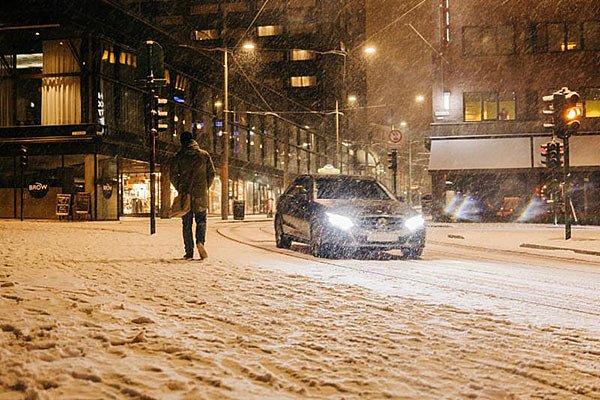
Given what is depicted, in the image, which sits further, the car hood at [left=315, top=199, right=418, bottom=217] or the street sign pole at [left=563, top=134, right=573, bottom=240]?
the street sign pole at [left=563, top=134, right=573, bottom=240]

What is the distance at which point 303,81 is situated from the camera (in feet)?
250

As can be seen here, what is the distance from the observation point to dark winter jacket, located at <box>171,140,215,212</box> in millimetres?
9977

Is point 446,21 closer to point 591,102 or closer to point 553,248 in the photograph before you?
point 591,102

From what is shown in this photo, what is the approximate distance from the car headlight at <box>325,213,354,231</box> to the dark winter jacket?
230 centimetres

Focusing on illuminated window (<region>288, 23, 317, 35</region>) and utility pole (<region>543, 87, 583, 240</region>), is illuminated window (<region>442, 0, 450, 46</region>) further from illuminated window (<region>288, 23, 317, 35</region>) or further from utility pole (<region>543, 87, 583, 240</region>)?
illuminated window (<region>288, 23, 317, 35</region>)

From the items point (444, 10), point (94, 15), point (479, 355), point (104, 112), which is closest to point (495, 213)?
point (444, 10)

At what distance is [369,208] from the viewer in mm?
11188

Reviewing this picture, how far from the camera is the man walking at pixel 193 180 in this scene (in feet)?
32.7

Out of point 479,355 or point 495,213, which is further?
point 495,213

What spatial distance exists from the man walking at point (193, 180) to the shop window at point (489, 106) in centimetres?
2413

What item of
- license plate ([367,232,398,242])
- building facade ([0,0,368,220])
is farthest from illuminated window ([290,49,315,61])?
license plate ([367,232,398,242])

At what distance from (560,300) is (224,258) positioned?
5.59m

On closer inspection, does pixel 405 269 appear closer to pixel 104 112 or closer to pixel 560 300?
pixel 560 300

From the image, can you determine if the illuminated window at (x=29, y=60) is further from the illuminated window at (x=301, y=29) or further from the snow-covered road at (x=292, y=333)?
the illuminated window at (x=301, y=29)
